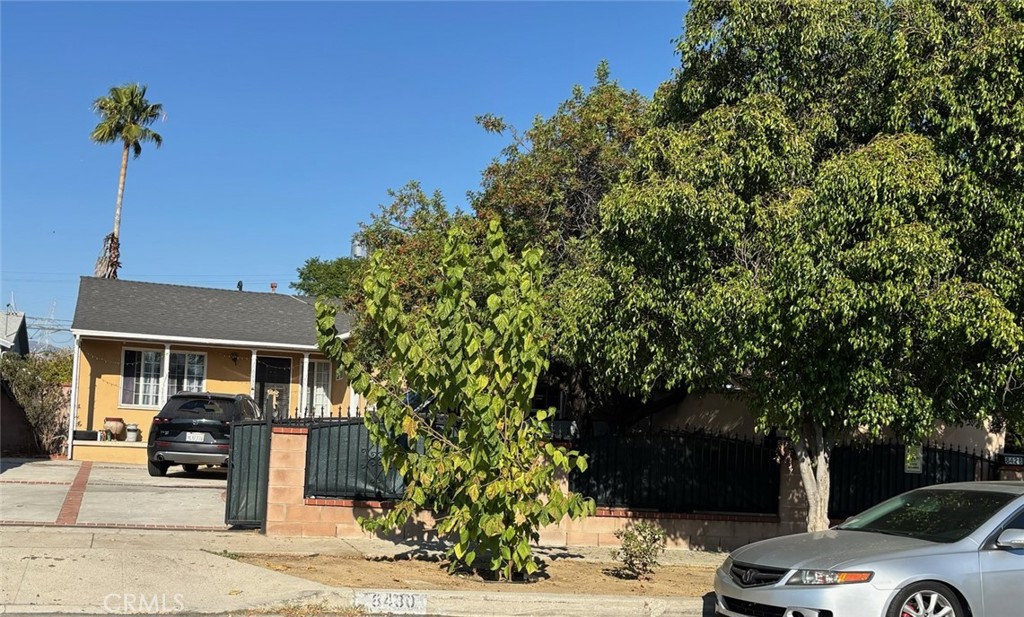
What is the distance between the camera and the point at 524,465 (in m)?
9.16

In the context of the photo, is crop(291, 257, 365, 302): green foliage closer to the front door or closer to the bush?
the front door

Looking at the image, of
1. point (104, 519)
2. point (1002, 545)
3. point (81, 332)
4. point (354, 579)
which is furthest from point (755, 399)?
point (81, 332)

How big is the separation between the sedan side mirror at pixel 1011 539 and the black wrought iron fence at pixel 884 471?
6.52 m

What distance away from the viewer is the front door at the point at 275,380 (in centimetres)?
2448

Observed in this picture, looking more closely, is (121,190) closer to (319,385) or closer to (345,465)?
(319,385)

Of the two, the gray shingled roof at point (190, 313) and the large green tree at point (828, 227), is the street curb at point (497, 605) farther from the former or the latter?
the gray shingled roof at point (190, 313)

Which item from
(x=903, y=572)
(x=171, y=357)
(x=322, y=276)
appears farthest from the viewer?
(x=322, y=276)

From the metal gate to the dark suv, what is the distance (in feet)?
16.1

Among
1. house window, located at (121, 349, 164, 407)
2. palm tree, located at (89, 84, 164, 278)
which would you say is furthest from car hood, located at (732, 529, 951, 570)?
palm tree, located at (89, 84, 164, 278)

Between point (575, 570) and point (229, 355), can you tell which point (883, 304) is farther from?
point (229, 355)

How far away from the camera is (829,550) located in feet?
24.4

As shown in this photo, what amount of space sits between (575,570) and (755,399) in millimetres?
2770

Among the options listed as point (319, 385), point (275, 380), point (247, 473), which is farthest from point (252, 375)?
point (247, 473)

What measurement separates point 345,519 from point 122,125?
28.4m
